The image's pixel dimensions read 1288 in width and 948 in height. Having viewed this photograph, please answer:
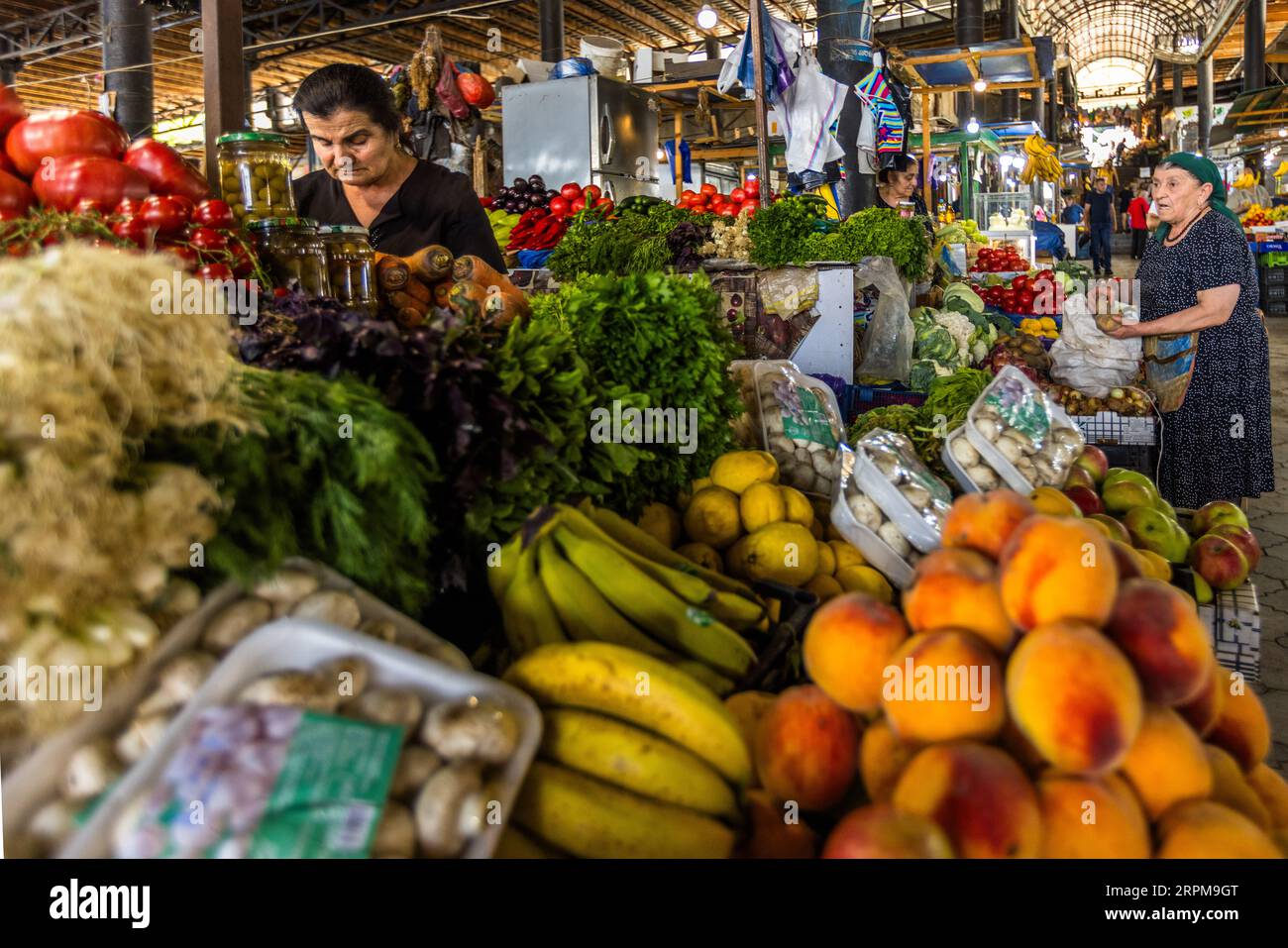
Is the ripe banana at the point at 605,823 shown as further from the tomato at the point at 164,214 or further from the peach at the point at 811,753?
the tomato at the point at 164,214

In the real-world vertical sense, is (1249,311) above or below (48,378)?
above

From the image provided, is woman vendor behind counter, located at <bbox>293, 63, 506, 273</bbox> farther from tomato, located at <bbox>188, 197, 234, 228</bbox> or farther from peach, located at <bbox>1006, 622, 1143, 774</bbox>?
peach, located at <bbox>1006, 622, 1143, 774</bbox>

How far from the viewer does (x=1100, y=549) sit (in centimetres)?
123

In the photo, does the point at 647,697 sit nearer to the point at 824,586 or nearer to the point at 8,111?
the point at 824,586

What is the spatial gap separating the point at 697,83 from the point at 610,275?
7685 mm

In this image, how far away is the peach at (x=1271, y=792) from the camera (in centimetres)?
130

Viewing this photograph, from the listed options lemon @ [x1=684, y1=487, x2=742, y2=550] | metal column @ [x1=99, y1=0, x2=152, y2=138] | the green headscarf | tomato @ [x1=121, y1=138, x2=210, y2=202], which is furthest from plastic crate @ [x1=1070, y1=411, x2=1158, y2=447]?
metal column @ [x1=99, y1=0, x2=152, y2=138]

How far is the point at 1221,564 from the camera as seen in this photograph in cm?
293

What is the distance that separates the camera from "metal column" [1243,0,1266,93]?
1777 centimetres

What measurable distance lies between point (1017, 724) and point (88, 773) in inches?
42.9

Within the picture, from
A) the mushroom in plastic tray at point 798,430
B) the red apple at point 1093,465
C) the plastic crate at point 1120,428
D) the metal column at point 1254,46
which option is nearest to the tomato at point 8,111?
the mushroom in plastic tray at point 798,430
